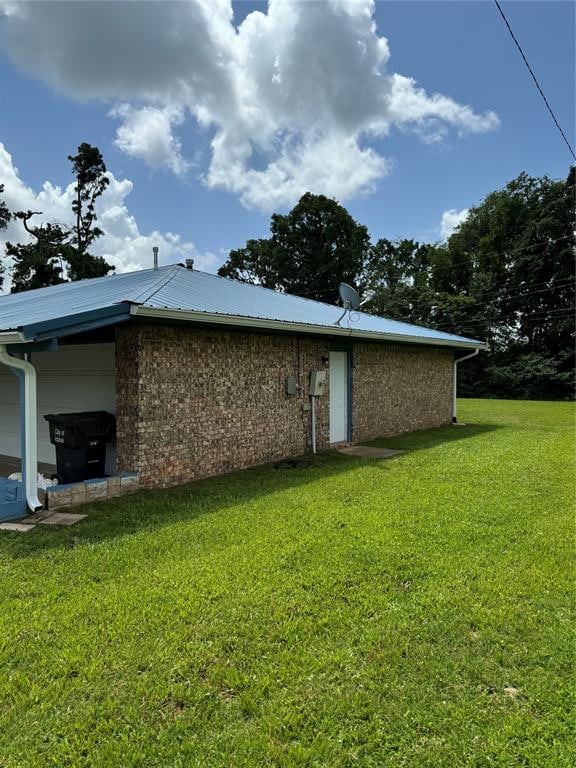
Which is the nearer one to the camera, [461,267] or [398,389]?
[398,389]

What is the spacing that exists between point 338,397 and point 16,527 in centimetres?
627

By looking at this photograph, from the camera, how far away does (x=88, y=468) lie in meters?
6.67

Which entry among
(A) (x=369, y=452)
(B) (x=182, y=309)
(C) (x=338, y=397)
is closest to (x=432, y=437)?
(A) (x=369, y=452)

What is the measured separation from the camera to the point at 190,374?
6816 millimetres

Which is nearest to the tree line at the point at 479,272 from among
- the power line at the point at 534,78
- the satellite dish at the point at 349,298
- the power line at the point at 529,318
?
the power line at the point at 529,318

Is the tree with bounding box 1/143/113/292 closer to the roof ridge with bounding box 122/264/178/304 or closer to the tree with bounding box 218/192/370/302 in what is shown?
the tree with bounding box 218/192/370/302

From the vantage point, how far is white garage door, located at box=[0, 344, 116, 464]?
726 centimetres

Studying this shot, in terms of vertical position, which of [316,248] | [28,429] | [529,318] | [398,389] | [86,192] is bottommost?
[28,429]

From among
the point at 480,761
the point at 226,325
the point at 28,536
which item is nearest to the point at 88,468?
the point at 28,536

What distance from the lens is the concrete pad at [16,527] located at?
484cm

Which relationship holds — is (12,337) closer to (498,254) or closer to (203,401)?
(203,401)

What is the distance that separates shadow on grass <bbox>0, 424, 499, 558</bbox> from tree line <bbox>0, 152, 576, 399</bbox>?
80.3ft

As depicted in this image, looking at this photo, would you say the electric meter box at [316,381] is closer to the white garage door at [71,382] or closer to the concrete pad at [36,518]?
the white garage door at [71,382]

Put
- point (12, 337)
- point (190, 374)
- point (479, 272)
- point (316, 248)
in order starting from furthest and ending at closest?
point (316, 248), point (479, 272), point (190, 374), point (12, 337)
